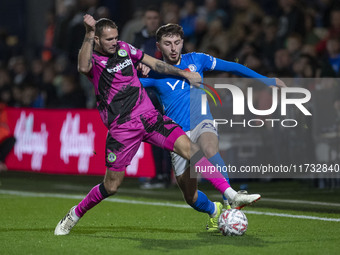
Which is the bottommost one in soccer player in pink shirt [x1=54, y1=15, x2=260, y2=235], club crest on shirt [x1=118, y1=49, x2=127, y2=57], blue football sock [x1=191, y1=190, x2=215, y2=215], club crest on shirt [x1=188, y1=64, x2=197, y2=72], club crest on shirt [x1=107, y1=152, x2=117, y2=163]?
blue football sock [x1=191, y1=190, x2=215, y2=215]

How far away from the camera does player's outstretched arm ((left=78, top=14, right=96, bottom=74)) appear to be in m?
7.06

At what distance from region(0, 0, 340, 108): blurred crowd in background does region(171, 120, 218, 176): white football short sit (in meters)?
4.78

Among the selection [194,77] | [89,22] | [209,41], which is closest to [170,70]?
[194,77]

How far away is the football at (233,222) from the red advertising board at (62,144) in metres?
6.77

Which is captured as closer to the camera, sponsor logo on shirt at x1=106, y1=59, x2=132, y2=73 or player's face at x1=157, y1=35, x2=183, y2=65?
sponsor logo on shirt at x1=106, y1=59, x2=132, y2=73

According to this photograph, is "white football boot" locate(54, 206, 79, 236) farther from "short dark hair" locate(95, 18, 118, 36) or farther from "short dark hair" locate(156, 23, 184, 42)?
"short dark hair" locate(156, 23, 184, 42)

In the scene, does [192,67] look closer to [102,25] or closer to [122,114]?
[122,114]

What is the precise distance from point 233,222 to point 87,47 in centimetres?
214

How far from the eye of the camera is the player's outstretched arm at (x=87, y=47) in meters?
7.06

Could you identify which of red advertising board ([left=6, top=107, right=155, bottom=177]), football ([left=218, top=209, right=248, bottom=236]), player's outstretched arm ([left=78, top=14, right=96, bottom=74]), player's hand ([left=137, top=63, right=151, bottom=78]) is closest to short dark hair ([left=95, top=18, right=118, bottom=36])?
player's outstretched arm ([left=78, top=14, right=96, bottom=74])

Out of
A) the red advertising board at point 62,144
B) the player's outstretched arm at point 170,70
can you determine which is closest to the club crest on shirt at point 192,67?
the player's outstretched arm at point 170,70

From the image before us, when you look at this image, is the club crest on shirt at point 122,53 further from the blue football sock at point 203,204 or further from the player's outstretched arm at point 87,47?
the blue football sock at point 203,204

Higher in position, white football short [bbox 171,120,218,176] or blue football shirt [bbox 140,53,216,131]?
blue football shirt [bbox 140,53,216,131]

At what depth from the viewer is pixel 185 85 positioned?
8.11m
